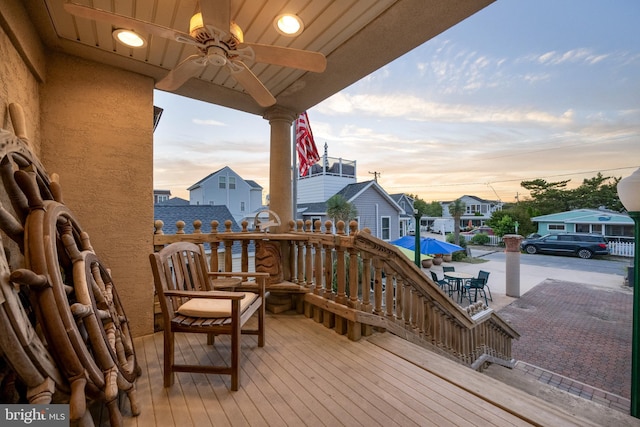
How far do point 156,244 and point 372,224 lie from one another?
10898 millimetres

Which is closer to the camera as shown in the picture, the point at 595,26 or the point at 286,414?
the point at 286,414

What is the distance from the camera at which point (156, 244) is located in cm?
262

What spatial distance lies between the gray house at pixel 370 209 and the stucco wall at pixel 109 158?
9.28 m

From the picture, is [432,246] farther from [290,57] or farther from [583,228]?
[583,228]

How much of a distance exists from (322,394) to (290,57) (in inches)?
85.8

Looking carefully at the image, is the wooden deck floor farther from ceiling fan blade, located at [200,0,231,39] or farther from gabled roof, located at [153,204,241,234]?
gabled roof, located at [153,204,241,234]

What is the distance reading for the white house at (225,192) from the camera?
13.2m

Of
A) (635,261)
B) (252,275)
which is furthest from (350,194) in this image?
(252,275)

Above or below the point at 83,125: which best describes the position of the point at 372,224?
below

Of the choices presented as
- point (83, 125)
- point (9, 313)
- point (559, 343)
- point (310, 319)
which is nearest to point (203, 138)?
point (83, 125)

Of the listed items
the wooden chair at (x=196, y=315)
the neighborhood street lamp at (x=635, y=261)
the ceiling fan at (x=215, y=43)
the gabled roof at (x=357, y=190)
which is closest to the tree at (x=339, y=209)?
the gabled roof at (x=357, y=190)

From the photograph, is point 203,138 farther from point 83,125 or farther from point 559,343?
point 559,343

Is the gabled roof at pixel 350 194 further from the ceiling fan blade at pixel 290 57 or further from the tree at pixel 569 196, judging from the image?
the tree at pixel 569 196

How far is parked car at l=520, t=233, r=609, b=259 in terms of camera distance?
45.3 ft
